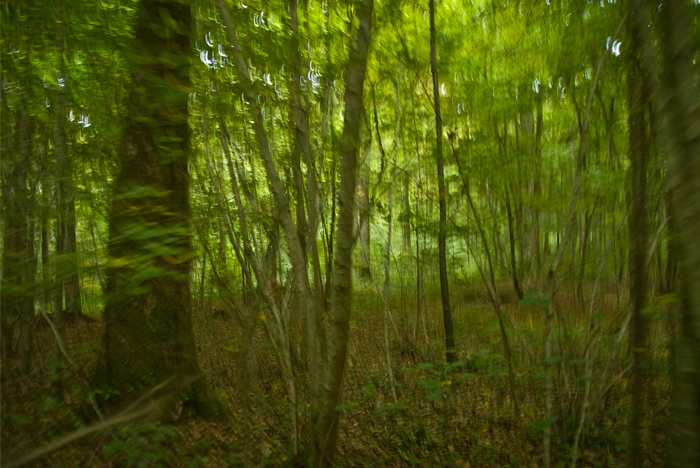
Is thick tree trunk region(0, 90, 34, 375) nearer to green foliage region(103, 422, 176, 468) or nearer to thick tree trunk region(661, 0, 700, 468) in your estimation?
green foliage region(103, 422, 176, 468)

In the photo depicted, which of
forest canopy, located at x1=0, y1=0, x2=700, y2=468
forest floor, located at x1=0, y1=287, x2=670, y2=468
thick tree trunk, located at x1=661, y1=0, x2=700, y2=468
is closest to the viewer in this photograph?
thick tree trunk, located at x1=661, y1=0, x2=700, y2=468

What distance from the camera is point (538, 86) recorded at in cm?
507

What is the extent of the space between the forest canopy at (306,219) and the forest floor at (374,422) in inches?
1.1

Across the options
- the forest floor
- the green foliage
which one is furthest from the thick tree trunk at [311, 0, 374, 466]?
the green foliage

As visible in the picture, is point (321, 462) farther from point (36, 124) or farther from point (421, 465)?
point (36, 124)

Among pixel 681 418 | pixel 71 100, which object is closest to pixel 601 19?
pixel 681 418

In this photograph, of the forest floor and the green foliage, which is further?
the forest floor

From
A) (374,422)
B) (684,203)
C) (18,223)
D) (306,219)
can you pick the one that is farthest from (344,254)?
(18,223)

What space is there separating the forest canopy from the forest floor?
0.03m

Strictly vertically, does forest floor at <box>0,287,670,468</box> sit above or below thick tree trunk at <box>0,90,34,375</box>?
below

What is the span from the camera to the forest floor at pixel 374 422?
2.51 m

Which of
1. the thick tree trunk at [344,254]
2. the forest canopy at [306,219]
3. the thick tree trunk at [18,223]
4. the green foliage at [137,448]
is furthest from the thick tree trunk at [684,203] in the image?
the thick tree trunk at [18,223]

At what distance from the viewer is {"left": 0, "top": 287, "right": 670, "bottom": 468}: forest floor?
98.8 inches

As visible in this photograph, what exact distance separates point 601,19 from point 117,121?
13.4ft
